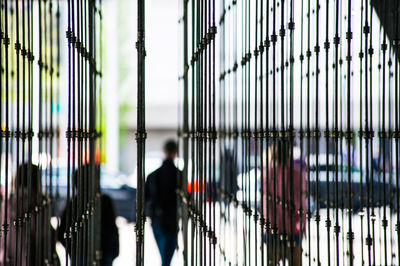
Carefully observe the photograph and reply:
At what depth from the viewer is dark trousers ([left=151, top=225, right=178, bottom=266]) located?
5.27 meters

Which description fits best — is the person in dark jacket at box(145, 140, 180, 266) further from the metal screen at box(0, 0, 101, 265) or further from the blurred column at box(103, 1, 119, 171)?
the blurred column at box(103, 1, 119, 171)

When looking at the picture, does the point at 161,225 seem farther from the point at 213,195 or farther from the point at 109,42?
the point at 109,42

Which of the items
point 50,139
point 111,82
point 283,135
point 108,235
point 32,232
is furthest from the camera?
point 111,82

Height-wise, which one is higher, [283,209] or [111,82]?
[111,82]

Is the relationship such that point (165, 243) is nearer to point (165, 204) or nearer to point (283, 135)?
point (165, 204)

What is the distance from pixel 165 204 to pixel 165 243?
358mm

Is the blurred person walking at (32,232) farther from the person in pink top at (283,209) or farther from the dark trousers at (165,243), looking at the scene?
the dark trousers at (165,243)

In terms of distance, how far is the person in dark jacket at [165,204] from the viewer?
5.32m

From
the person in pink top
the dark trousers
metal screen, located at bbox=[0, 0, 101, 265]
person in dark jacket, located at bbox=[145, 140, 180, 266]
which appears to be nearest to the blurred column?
person in dark jacket, located at bbox=[145, 140, 180, 266]

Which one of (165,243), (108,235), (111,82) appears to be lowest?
(165,243)

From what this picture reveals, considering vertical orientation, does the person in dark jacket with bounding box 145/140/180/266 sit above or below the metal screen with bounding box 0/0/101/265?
below

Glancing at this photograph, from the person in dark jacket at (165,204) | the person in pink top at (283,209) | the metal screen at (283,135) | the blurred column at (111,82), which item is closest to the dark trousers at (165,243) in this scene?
the person in dark jacket at (165,204)

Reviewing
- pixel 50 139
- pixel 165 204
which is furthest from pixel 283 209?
pixel 165 204

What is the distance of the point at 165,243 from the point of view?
210 inches
